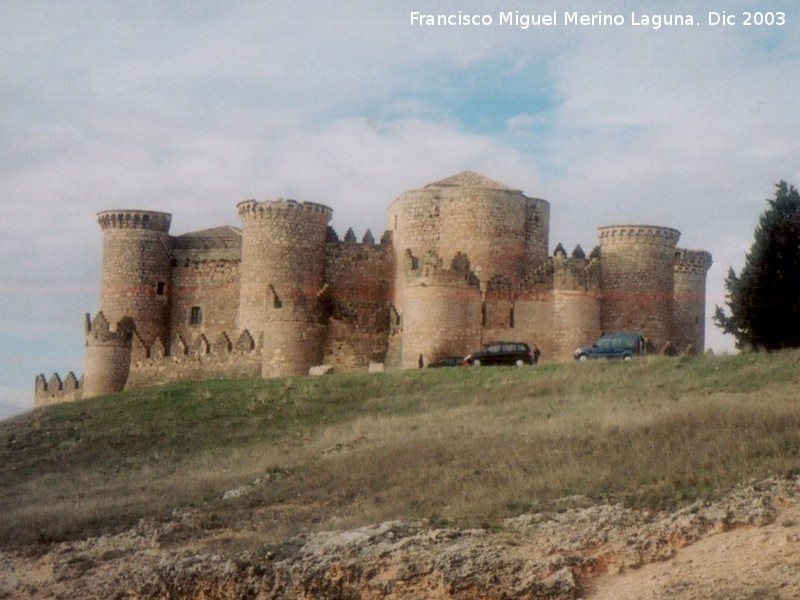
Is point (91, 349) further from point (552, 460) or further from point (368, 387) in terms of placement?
point (552, 460)

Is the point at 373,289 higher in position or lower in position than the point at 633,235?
lower

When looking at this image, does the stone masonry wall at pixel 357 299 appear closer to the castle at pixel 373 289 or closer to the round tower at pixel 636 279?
the castle at pixel 373 289

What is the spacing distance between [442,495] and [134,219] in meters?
30.3

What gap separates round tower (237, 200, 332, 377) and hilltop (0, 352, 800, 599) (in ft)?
38.0

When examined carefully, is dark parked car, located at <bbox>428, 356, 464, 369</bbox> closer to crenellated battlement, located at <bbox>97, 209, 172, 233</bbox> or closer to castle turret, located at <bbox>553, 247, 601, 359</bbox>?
castle turret, located at <bbox>553, 247, 601, 359</bbox>

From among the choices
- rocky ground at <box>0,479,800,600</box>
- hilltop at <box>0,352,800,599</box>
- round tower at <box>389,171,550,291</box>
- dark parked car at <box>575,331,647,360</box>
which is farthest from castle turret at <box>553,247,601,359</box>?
rocky ground at <box>0,479,800,600</box>

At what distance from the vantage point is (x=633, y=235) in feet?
125

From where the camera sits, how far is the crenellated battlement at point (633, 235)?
125ft

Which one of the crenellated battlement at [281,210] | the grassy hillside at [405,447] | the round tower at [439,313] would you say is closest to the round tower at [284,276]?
the crenellated battlement at [281,210]

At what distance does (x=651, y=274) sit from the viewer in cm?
3825

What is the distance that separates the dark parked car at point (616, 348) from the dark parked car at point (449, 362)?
3.39m

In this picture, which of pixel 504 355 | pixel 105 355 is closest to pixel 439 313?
pixel 504 355

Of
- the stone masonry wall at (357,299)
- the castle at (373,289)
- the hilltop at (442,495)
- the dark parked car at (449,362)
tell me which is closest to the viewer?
the hilltop at (442,495)

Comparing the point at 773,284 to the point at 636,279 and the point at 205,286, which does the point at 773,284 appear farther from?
the point at 205,286
